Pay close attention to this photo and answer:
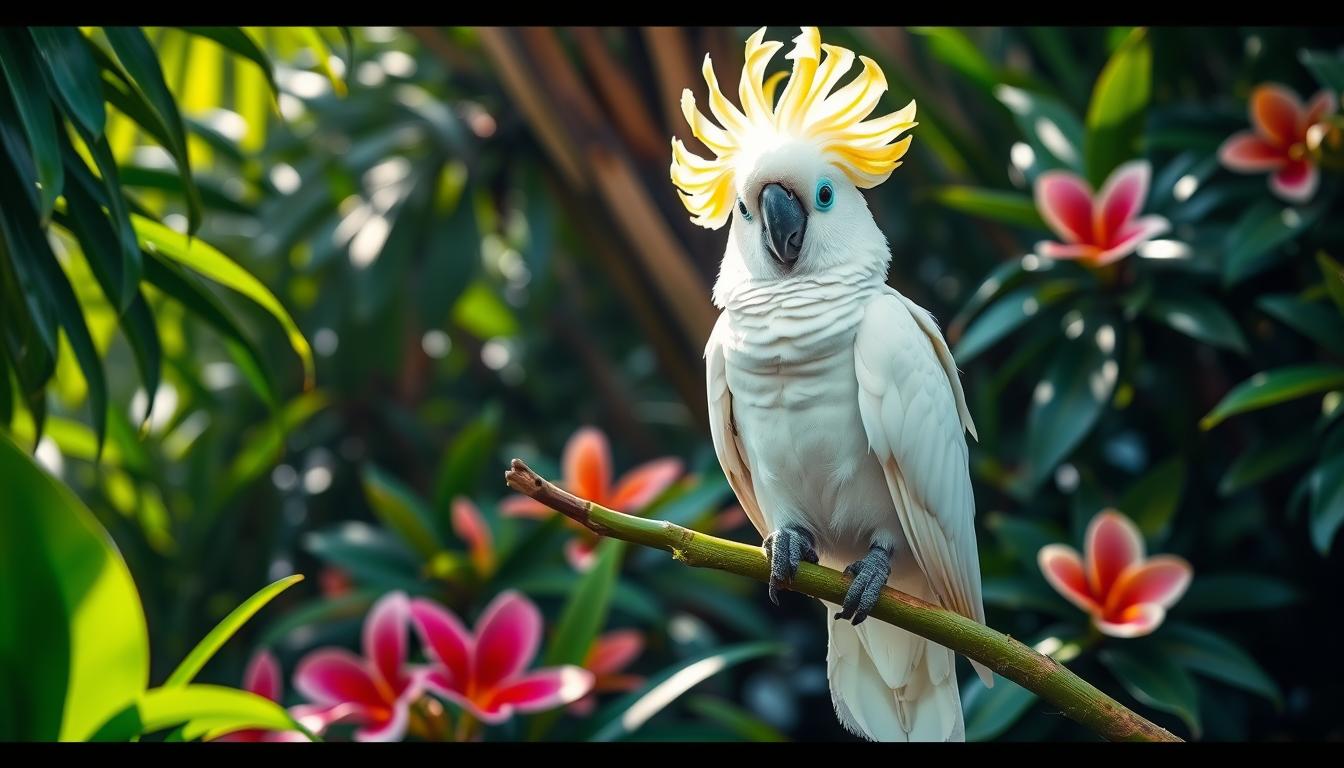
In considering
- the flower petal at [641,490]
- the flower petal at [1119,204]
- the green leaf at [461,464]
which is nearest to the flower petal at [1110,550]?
the flower petal at [1119,204]

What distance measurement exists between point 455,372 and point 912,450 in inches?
67.2

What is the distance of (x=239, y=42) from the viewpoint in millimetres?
1080

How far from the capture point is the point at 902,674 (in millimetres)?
729

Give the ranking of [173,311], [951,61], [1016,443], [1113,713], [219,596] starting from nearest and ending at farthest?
[1113,713]
[951,61]
[1016,443]
[219,596]
[173,311]

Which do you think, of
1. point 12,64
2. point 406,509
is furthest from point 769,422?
point 406,509

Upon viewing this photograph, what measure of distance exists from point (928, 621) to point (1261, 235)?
963 millimetres

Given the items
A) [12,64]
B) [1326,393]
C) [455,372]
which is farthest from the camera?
[455,372]

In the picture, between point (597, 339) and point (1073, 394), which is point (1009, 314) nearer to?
point (1073, 394)

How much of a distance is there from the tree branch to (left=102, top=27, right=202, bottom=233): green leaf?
0.55 m

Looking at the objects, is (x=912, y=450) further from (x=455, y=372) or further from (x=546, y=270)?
(x=455, y=372)

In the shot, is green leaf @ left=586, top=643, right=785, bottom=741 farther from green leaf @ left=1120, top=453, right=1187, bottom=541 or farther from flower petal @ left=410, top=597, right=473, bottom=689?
green leaf @ left=1120, top=453, right=1187, bottom=541

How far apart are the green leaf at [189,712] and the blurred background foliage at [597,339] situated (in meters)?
0.32

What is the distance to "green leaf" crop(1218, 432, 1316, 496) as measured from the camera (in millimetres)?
1336

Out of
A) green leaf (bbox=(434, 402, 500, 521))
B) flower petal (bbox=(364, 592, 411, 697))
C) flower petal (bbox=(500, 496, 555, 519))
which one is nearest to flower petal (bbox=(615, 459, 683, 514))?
flower petal (bbox=(500, 496, 555, 519))
